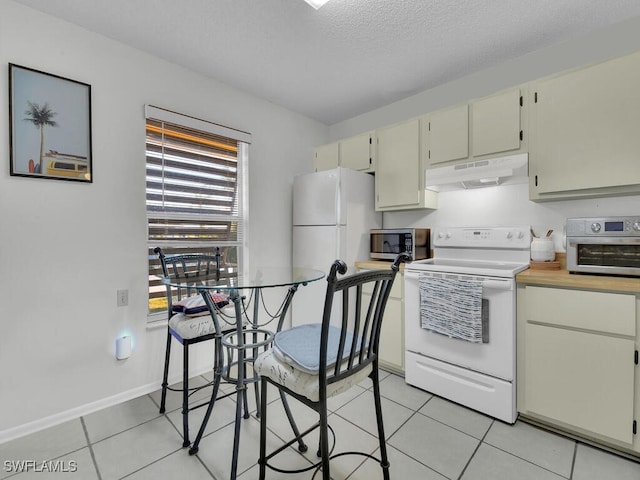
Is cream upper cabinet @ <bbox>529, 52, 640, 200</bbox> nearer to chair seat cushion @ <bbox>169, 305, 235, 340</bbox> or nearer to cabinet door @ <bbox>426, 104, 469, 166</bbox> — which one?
cabinet door @ <bbox>426, 104, 469, 166</bbox>

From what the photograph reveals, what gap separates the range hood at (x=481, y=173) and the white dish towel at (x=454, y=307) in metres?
0.78

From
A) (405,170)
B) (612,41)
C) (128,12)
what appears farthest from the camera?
(405,170)

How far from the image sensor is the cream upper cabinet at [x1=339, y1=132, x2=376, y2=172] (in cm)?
299

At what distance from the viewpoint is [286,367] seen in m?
1.22

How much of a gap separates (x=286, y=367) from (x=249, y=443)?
34.3 inches

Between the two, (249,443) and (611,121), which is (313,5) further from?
(249,443)

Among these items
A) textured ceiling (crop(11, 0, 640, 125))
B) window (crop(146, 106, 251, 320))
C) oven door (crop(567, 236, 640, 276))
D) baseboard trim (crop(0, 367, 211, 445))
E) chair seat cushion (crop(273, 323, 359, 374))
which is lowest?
baseboard trim (crop(0, 367, 211, 445))

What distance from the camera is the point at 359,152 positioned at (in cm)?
306

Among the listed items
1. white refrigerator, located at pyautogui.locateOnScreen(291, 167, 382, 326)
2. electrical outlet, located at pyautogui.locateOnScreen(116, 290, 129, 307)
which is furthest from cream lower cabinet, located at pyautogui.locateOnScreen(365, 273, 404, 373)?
electrical outlet, located at pyautogui.locateOnScreen(116, 290, 129, 307)

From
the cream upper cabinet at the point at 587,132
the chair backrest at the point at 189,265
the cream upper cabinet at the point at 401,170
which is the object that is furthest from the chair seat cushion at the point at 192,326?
the cream upper cabinet at the point at 587,132

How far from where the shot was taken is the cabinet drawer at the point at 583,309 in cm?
156

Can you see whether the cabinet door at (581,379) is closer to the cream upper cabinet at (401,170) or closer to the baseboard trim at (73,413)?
the cream upper cabinet at (401,170)

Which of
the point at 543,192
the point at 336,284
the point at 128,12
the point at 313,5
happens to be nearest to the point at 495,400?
the point at 543,192

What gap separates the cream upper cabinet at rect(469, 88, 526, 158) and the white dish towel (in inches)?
39.9
